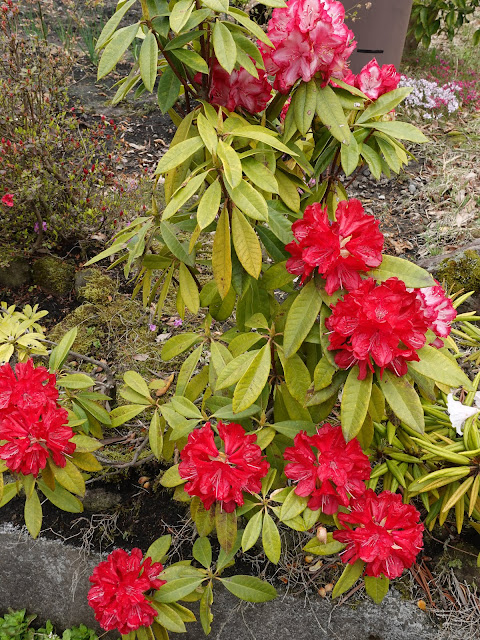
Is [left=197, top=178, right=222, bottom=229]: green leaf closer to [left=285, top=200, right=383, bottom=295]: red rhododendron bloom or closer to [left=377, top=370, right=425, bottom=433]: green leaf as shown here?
[left=285, top=200, right=383, bottom=295]: red rhododendron bloom

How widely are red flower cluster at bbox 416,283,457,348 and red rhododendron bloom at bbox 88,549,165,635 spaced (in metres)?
0.85

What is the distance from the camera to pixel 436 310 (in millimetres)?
1055

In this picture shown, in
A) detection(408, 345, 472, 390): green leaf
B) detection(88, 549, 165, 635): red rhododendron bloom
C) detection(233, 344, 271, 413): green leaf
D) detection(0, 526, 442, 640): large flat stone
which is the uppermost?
detection(408, 345, 472, 390): green leaf

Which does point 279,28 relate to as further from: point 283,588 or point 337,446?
point 283,588

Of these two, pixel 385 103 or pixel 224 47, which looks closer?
pixel 224 47

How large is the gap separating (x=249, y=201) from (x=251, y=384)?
37cm

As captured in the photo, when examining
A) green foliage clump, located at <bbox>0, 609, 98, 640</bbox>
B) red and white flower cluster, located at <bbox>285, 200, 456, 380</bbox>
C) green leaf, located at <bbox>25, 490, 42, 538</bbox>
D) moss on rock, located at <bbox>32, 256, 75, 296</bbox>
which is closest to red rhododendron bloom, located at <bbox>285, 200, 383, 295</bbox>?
red and white flower cluster, located at <bbox>285, 200, 456, 380</bbox>

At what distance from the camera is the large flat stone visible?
4.99ft

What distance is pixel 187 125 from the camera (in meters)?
1.13

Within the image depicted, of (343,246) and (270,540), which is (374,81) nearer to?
(343,246)

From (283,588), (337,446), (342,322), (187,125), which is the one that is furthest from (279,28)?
(283,588)

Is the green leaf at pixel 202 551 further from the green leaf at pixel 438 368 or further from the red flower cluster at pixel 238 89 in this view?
the red flower cluster at pixel 238 89

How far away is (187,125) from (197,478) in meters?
0.73

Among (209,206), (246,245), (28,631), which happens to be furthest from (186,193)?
(28,631)
